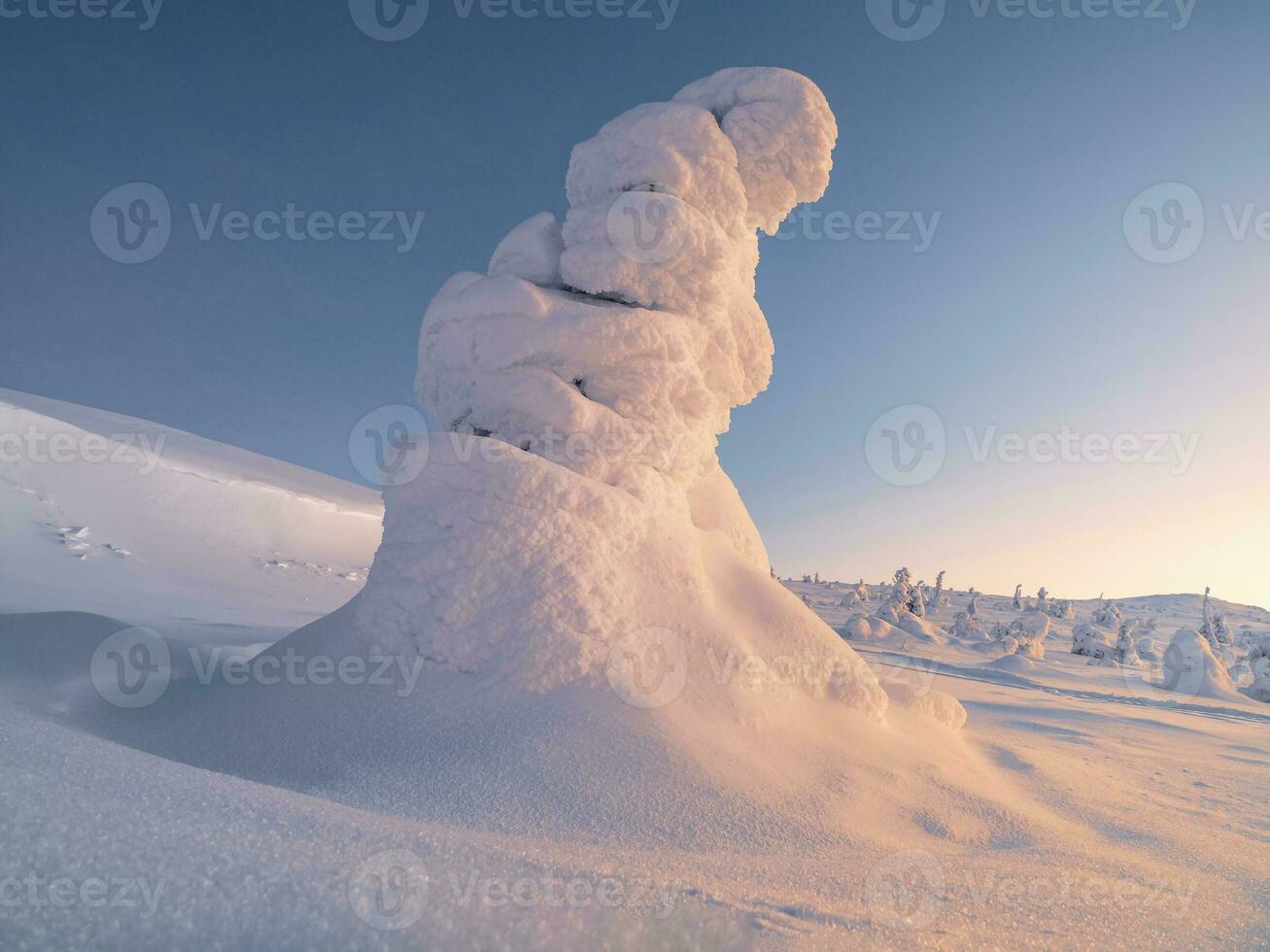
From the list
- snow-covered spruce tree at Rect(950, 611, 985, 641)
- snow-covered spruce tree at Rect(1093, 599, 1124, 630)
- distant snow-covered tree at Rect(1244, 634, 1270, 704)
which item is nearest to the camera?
distant snow-covered tree at Rect(1244, 634, 1270, 704)

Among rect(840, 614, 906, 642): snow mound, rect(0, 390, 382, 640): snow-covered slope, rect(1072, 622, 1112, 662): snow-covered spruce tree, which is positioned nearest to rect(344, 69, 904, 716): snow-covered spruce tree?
rect(0, 390, 382, 640): snow-covered slope

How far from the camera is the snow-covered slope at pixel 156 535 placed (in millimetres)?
12227

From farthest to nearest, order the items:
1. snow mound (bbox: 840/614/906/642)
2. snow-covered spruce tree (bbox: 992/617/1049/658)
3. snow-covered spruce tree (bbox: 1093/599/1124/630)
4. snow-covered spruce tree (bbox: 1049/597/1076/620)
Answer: snow-covered spruce tree (bbox: 1049/597/1076/620)
snow-covered spruce tree (bbox: 1093/599/1124/630)
snow-covered spruce tree (bbox: 992/617/1049/658)
snow mound (bbox: 840/614/906/642)

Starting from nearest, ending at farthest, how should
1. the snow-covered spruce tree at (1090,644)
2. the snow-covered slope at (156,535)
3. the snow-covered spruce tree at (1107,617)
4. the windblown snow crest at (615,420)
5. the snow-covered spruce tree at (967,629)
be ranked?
1. the windblown snow crest at (615,420)
2. the snow-covered slope at (156,535)
3. the snow-covered spruce tree at (1090,644)
4. the snow-covered spruce tree at (967,629)
5. the snow-covered spruce tree at (1107,617)

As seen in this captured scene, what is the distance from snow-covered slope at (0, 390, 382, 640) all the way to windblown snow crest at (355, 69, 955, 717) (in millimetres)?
5950

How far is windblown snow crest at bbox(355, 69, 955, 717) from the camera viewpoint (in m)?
4.62

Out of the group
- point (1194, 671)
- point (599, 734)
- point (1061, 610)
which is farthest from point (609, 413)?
point (1061, 610)

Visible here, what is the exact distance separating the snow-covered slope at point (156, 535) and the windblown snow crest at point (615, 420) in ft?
19.5

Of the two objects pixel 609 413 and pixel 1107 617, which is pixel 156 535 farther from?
pixel 1107 617

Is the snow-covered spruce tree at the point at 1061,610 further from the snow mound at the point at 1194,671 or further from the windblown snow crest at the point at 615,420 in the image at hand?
the windblown snow crest at the point at 615,420

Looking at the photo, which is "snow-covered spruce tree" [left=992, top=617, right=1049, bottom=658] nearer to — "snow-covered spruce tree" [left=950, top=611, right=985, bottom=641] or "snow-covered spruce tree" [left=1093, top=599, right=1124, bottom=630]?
"snow-covered spruce tree" [left=950, top=611, right=985, bottom=641]

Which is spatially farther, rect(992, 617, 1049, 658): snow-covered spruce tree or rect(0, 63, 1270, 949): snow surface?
rect(992, 617, 1049, 658): snow-covered spruce tree

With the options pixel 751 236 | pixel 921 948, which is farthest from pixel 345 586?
pixel 921 948

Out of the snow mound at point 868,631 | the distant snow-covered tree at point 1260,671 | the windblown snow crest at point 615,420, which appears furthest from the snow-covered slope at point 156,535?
the distant snow-covered tree at point 1260,671
